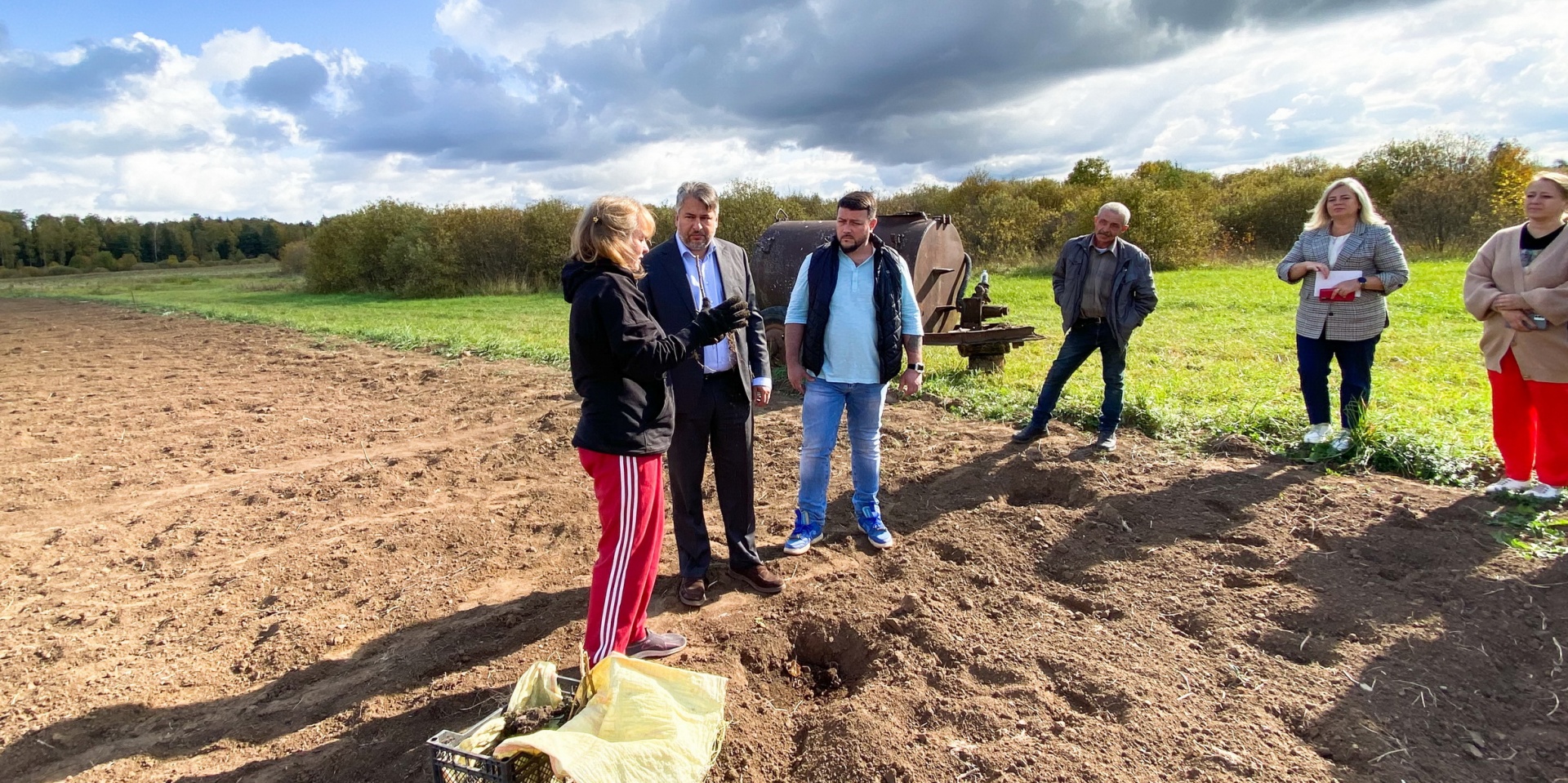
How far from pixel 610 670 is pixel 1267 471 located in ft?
14.4

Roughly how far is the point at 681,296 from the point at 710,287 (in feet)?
0.50

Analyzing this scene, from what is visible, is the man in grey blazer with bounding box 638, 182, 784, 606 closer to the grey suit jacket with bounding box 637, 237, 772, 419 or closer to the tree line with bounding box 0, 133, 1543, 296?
the grey suit jacket with bounding box 637, 237, 772, 419

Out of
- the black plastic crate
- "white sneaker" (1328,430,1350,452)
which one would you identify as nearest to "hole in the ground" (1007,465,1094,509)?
"white sneaker" (1328,430,1350,452)

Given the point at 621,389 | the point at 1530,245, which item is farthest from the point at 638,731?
the point at 1530,245

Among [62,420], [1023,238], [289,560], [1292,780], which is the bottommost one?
[1292,780]

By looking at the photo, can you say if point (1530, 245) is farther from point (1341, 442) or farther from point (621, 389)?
point (621, 389)

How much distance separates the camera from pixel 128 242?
221ft

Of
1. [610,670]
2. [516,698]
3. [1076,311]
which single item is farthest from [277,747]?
[1076,311]

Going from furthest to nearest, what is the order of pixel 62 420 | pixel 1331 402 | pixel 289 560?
1. pixel 62 420
2. pixel 1331 402
3. pixel 289 560

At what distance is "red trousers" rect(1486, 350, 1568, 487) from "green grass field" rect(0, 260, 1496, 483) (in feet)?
1.12

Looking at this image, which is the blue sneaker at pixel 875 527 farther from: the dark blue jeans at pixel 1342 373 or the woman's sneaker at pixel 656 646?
the dark blue jeans at pixel 1342 373

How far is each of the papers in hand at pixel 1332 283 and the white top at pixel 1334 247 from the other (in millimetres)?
98

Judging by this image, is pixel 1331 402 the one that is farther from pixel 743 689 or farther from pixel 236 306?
pixel 236 306

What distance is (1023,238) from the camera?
88.4 feet
